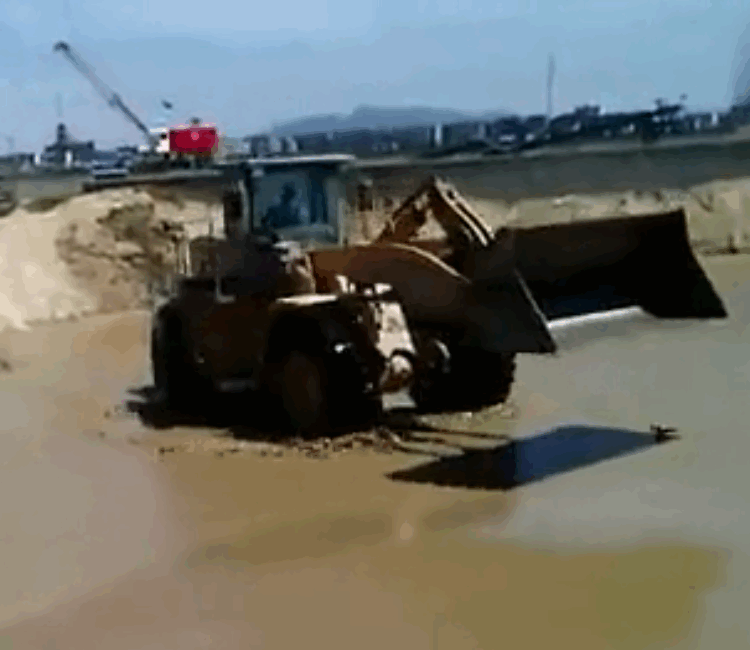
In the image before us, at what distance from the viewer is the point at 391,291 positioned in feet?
39.1

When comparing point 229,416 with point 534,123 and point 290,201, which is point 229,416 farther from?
point 534,123

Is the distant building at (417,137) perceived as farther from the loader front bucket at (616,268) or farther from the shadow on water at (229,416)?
the loader front bucket at (616,268)

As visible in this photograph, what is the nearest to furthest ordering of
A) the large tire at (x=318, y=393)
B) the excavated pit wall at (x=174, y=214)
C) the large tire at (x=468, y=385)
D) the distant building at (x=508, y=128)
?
the large tire at (x=318, y=393) < the large tire at (x=468, y=385) < the excavated pit wall at (x=174, y=214) < the distant building at (x=508, y=128)

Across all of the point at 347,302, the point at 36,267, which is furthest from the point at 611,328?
the point at 36,267

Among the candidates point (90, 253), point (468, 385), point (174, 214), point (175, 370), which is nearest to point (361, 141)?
point (174, 214)

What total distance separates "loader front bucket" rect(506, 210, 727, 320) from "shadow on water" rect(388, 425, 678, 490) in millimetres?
1125

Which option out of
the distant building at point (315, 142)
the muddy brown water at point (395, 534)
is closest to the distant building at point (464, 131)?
the distant building at point (315, 142)

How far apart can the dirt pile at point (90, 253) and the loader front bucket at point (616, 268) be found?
15743 mm

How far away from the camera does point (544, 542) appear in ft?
28.8

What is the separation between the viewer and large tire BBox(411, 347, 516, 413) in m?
12.8

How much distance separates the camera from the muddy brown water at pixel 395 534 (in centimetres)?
738

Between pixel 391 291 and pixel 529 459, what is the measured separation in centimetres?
192

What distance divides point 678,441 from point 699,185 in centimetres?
2737

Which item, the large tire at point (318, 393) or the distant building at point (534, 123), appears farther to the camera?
the distant building at point (534, 123)
